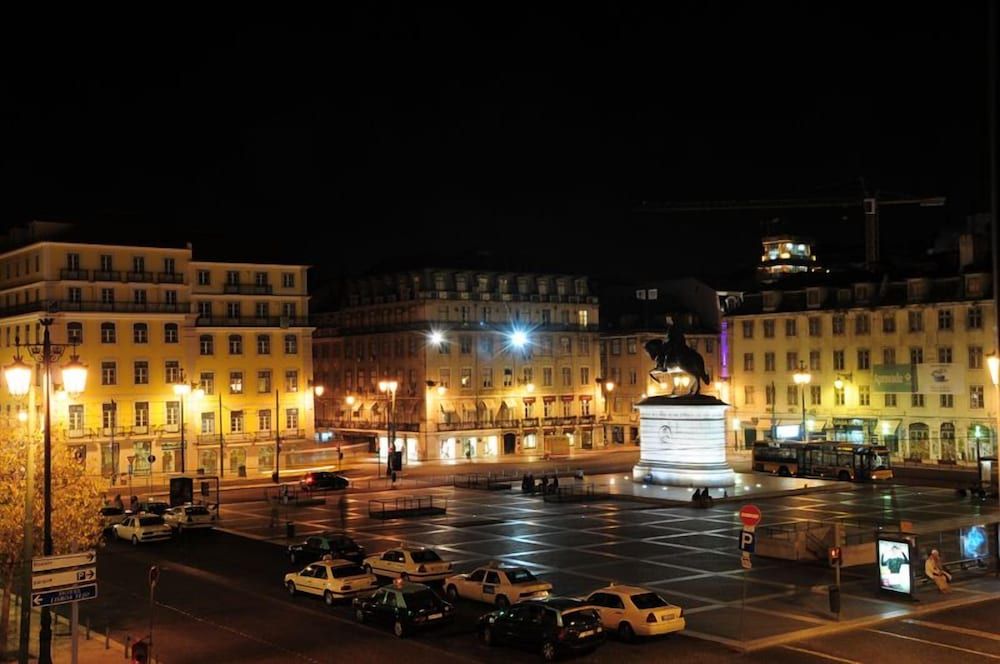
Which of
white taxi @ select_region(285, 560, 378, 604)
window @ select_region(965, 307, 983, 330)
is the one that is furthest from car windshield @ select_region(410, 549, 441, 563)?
window @ select_region(965, 307, 983, 330)

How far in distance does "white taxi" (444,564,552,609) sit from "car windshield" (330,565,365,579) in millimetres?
3028

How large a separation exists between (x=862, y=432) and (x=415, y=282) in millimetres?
41414

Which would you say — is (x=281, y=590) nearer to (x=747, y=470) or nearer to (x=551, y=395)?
(x=747, y=470)

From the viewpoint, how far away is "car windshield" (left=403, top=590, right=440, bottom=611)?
27750 mm

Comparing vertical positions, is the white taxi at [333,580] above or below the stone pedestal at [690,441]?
below

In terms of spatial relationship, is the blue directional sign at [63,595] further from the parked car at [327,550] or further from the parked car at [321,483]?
the parked car at [321,483]

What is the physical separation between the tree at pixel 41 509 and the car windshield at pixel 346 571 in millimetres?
7927

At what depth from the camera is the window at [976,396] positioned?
7988cm

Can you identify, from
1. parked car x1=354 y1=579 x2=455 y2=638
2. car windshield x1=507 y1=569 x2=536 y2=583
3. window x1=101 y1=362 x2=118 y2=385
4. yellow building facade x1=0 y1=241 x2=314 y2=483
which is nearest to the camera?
parked car x1=354 y1=579 x2=455 y2=638

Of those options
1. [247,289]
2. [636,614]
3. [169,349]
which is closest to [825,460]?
[247,289]

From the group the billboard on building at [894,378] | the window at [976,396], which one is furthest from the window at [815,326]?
the window at [976,396]

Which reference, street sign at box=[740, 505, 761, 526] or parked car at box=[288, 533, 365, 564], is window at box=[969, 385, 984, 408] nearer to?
parked car at box=[288, 533, 365, 564]

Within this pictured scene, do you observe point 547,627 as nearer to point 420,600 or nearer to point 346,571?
point 420,600

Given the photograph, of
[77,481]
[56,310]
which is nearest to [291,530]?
[77,481]
